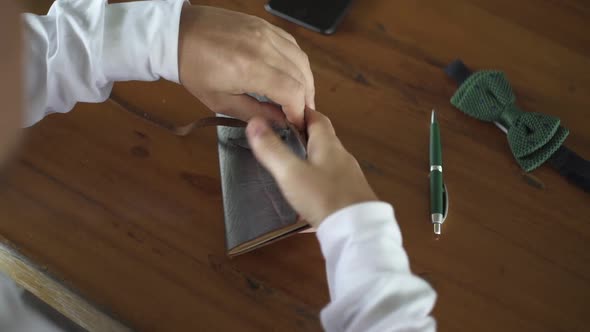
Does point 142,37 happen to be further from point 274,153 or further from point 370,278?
point 370,278

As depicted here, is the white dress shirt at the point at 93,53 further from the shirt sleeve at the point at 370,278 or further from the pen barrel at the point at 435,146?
the pen barrel at the point at 435,146

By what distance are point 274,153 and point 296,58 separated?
0.47ft

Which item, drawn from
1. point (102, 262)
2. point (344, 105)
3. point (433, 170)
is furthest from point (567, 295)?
point (102, 262)

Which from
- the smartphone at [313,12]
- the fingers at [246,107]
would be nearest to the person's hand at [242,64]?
the fingers at [246,107]

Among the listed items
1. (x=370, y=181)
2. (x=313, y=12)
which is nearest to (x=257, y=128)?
(x=370, y=181)

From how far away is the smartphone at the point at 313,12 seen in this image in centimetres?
66

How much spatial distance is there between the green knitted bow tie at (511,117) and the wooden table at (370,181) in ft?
0.04

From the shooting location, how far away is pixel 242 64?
0.53 metres

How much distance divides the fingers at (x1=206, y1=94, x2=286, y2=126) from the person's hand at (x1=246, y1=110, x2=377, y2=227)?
72mm

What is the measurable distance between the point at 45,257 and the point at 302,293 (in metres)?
0.25

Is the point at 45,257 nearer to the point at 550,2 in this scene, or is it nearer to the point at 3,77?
the point at 3,77

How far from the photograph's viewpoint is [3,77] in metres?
0.30

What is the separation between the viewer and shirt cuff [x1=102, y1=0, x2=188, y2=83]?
0.54 meters

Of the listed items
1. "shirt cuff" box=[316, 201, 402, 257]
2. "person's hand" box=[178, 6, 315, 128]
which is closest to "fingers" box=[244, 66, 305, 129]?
"person's hand" box=[178, 6, 315, 128]
